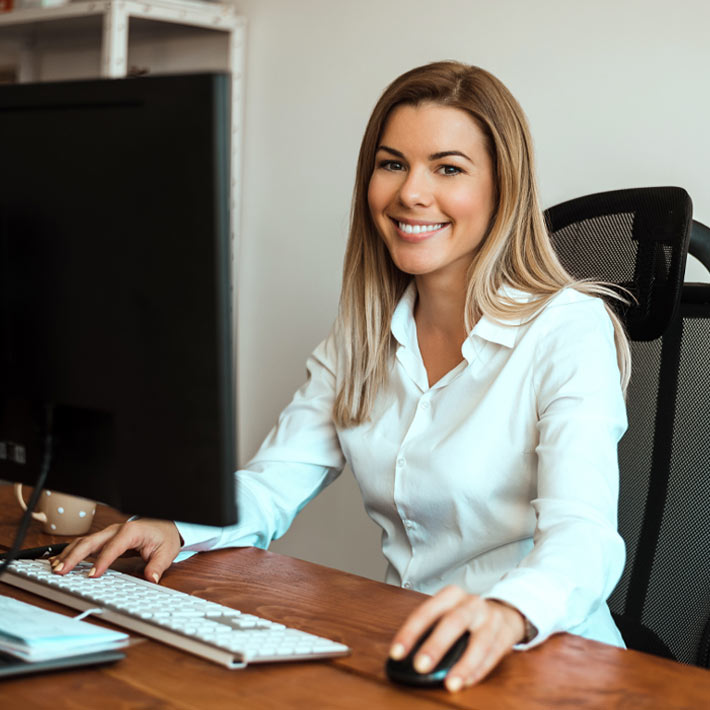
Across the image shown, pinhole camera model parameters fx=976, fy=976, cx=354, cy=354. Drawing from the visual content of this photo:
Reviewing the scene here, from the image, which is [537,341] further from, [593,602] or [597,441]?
[593,602]

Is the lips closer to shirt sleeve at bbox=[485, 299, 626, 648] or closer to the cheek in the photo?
the cheek

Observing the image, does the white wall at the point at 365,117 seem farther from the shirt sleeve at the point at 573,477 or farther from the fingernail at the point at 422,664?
the fingernail at the point at 422,664

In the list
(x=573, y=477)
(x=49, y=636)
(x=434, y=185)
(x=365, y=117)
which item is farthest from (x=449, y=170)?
(x=49, y=636)

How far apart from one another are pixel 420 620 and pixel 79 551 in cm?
45

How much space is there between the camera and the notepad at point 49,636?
0.80m

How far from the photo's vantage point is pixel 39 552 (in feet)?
3.78

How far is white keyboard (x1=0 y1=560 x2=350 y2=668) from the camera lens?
2.72 feet

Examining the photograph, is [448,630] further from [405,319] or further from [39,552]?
[405,319]

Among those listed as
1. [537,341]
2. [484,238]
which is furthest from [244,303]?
[537,341]

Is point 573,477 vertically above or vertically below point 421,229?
below

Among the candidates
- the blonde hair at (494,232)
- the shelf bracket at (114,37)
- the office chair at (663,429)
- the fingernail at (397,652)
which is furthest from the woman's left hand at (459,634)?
the shelf bracket at (114,37)

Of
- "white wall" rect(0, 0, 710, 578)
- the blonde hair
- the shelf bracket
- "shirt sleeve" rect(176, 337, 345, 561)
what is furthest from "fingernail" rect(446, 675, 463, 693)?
the shelf bracket

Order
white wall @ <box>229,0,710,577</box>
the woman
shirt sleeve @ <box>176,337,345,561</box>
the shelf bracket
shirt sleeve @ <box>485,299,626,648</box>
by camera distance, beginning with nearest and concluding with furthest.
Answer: shirt sleeve @ <box>485,299,626,648</box> < the woman < shirt sleeve @ <box>176,337,345,561</box> < white wall @ <box>229,0,710,577</box> < the shelf bracket

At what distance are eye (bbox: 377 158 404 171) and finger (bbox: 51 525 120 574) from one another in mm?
715
